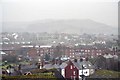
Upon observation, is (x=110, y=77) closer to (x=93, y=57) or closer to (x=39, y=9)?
(x=93, y=57)

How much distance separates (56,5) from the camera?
2406 mm

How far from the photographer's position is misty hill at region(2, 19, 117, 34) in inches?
93.5

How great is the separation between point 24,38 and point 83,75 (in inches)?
Answer: 30.2

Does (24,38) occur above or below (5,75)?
above

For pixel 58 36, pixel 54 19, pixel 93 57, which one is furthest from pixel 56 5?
pixel 93 57

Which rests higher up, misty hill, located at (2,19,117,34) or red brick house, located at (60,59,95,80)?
misty hill, located at (2,19,117,34)

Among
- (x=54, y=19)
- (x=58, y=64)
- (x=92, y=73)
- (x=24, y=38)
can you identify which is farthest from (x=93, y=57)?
(x=24, y=38)

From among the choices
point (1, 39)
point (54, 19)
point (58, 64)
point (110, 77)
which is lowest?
point (110, 77)

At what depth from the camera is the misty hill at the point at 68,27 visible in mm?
2375

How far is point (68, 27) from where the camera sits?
2432mm

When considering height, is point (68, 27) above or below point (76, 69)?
above

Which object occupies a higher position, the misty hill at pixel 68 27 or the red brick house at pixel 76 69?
the misty hill at pixel 68 27

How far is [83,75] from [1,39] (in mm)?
988

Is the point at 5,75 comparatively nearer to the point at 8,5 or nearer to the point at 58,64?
the point at 58,64
